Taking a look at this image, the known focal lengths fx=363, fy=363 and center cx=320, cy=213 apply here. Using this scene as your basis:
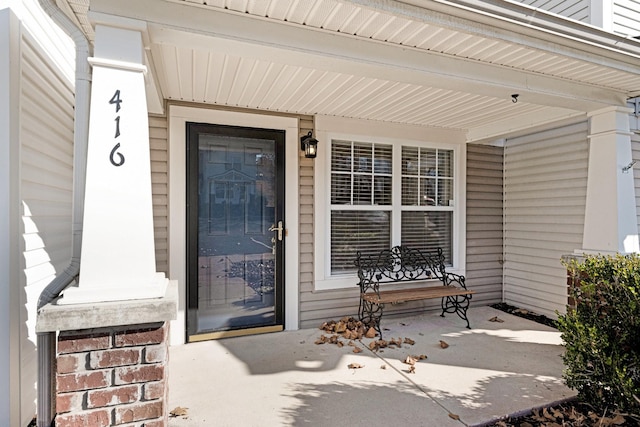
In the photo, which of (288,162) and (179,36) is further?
(288,162)

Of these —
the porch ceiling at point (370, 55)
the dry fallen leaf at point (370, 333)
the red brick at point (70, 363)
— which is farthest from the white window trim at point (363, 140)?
the red brick at point (70, 363)

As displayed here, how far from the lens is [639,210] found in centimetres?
430

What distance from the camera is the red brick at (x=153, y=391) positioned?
1.71m


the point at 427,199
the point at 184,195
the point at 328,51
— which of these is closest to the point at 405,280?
the point at 427,199

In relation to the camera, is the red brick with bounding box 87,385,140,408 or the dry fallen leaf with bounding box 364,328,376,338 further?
the dry fallen leaf with bounding box 364,328,376,338

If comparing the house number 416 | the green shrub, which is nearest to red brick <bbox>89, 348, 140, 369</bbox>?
the house number 416

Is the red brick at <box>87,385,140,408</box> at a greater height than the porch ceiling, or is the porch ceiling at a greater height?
the porch ceiling

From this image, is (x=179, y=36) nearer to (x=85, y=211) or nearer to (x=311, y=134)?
(x=85, y=211)

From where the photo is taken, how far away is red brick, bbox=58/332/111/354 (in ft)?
5.28

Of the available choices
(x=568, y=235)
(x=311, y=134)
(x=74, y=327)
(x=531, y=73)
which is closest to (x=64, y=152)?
(x=74, y=327)

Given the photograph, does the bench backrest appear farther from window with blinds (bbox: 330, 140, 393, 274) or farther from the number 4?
the number 4

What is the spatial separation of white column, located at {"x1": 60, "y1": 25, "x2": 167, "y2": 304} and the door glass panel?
71.3 inches

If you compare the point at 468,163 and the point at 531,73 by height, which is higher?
the point at 531,73

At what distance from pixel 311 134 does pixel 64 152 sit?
222cm
